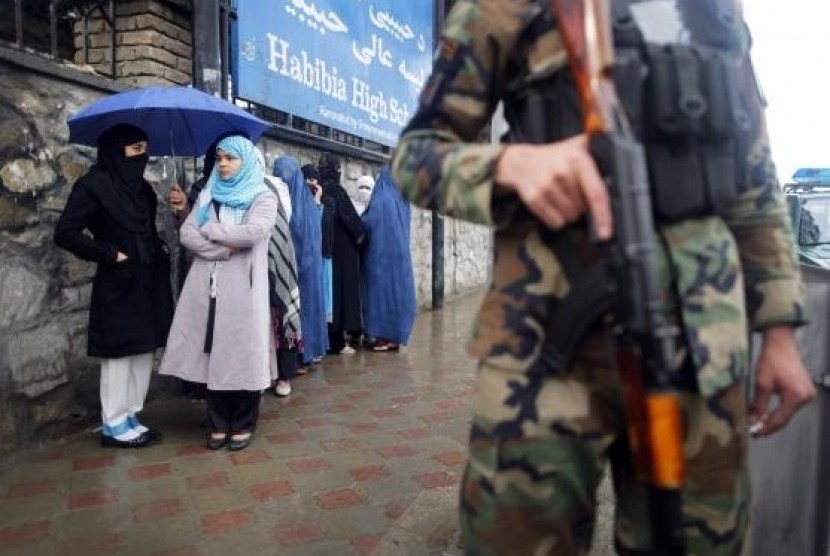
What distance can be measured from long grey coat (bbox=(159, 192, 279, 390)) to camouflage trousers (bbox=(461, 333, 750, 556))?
2588 mm

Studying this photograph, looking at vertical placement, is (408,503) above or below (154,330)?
below

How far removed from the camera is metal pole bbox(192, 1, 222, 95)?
4.76 m

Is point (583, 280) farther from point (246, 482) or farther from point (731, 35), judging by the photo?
point (246, 482)

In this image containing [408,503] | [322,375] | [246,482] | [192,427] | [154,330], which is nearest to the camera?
[408,503]

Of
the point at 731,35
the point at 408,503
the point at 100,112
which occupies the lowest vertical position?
the point at 408,503

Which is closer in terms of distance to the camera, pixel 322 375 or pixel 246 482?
pixel 246 482

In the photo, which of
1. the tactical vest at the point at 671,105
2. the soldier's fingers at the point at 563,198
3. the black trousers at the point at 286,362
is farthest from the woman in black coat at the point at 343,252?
the soldier's fingers at the point at 563,198

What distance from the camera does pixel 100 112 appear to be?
3379 mm

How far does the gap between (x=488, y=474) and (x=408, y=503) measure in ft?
6.56

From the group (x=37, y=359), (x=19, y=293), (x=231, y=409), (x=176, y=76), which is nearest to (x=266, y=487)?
(x=231, y=409)

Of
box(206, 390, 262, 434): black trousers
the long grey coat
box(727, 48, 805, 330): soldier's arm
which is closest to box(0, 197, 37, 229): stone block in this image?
the long grey coat

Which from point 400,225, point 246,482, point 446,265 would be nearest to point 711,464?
point 246,482

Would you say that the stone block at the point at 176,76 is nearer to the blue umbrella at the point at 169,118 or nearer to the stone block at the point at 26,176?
the blue umbrella at the point at 169,118

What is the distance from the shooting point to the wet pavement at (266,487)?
258cm
